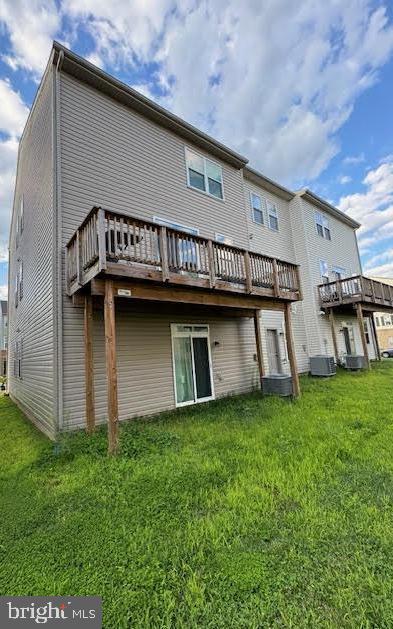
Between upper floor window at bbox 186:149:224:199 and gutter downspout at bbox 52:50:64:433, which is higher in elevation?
upper floor window at bbox 186:149:224:199

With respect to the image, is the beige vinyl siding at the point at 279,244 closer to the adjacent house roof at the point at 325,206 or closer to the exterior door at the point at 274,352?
the exterior door at the point at 274,352

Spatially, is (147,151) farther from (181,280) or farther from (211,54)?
(181,280)

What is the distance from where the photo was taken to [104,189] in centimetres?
723

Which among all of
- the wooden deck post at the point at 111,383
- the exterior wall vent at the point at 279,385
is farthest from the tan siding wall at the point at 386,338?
the wooden deck post at the point at 111,383

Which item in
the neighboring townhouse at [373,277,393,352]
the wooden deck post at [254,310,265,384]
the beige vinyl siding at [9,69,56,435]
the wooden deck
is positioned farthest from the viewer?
the neighboring townhouse at [373,277,393,352]

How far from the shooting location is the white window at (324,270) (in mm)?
15280

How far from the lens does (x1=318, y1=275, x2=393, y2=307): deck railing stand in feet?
44.5

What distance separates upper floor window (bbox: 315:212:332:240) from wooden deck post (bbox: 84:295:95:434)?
14161 millimetres

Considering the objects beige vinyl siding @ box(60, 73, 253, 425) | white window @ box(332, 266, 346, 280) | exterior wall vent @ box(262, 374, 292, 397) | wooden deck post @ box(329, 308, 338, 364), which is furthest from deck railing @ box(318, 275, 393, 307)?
beige vinyl siding @ box(60, 73, 253, 425)

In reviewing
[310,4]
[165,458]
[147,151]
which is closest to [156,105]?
[147,151]

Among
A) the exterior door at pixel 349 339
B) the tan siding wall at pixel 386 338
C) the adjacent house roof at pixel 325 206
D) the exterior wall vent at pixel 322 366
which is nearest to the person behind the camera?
the exterior wall vent at pixel 322 366

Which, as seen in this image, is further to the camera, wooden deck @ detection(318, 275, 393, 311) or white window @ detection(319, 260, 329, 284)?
white window @ detection(319, 260, 329, 284)

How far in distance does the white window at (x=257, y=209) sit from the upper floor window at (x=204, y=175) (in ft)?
9.10

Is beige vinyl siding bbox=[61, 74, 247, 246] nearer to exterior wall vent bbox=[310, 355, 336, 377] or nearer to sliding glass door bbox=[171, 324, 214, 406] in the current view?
sliding glass door bbox=[171, 324, 214, 406]
